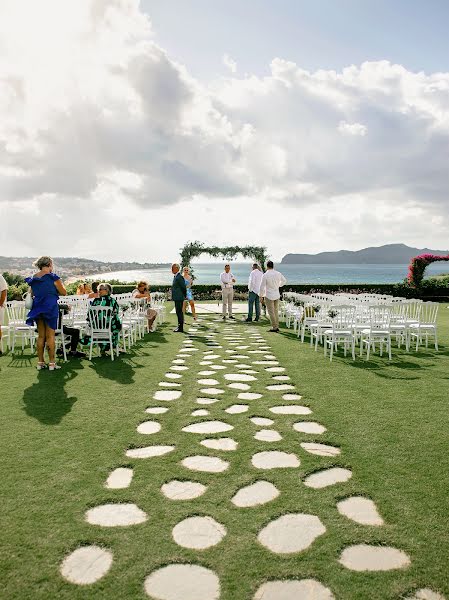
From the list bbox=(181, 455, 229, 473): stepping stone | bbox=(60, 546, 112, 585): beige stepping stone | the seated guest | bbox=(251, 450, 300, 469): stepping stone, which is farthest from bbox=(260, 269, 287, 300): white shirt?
bbox=(60, 546, 112, 585): beige stepping stone

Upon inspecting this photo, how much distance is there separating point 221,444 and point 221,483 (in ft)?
2.41

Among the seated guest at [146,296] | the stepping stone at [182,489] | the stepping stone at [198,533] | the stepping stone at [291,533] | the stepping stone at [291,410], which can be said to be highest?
the seated guest at [146,296]

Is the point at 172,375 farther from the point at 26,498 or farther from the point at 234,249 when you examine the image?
the point at 234,249

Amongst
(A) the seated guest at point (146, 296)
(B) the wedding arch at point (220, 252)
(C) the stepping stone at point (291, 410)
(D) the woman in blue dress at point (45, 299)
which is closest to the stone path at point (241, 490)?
(C) the stepping stone at point (291, 410)

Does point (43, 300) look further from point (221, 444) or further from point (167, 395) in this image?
point (221, 444)

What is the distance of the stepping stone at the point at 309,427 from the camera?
13.9 ft

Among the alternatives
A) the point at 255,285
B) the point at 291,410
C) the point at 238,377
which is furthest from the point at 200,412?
the point at 255,285

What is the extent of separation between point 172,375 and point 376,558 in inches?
183

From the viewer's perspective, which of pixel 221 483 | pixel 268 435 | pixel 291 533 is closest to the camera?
pixel 291 533

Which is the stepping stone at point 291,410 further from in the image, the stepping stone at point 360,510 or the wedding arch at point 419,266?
the wedding arch at point 419,266

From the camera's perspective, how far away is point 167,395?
554 cm

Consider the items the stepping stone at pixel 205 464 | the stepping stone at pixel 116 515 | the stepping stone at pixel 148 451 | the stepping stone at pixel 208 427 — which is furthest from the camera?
the stepping stone at pixel 208 427

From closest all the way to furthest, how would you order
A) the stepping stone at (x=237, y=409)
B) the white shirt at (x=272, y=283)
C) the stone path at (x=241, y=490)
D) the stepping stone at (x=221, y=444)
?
the stone path at (x=241, y=490) → the stepping stone at (x=221, y=444) → the stepping stone at (x=237, y=409) → the white shirt at (x=272, y=283)

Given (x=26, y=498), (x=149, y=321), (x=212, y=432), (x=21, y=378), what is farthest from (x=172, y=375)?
(x=149, y=321)
